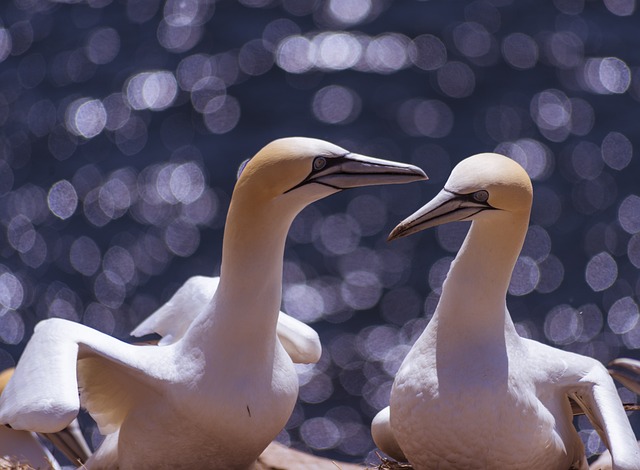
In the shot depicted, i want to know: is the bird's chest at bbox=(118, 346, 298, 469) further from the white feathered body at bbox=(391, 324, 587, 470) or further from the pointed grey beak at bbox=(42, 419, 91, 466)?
Result: the pointed grey beak at bbox=(42, 419, 91, 466)

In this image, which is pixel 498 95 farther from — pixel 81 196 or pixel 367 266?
pixel 81 196

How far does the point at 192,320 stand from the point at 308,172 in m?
1.55

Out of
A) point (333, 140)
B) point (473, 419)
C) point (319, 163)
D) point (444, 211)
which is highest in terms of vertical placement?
point (319, 163)

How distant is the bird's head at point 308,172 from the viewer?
5531 mm

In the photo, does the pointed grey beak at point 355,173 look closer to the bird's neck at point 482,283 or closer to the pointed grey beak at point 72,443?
the bird's neck at point 482,283

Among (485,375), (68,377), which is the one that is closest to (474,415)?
(485,375)

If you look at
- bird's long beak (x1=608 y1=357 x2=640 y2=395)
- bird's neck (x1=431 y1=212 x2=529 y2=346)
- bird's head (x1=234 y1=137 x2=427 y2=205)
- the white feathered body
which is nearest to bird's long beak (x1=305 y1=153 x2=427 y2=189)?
bird's head (x1=234 y1=137 x2=427 y2=205)

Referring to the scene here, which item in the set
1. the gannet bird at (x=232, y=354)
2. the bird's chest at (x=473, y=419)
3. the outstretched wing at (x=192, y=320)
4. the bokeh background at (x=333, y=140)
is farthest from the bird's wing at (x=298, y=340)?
the bokeh background at (x=333, y=140)

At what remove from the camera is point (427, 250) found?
46.2 feet

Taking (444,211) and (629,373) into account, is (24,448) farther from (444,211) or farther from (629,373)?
(629,373)

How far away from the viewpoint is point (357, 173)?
222 inches

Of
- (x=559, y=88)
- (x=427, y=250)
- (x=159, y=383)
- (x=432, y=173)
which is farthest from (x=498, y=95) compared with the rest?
(x=159, y=383)

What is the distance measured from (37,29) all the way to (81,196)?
388 cm

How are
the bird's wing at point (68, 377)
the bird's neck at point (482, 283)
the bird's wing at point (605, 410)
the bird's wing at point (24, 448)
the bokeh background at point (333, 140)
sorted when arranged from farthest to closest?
the bokeh background at point (333, 140) < the bird's wing at point (24, 448) < the bird's neck at point (482, 283) < the bird's wing at point (605, 410) < the bird's wing at point (68, 377)
